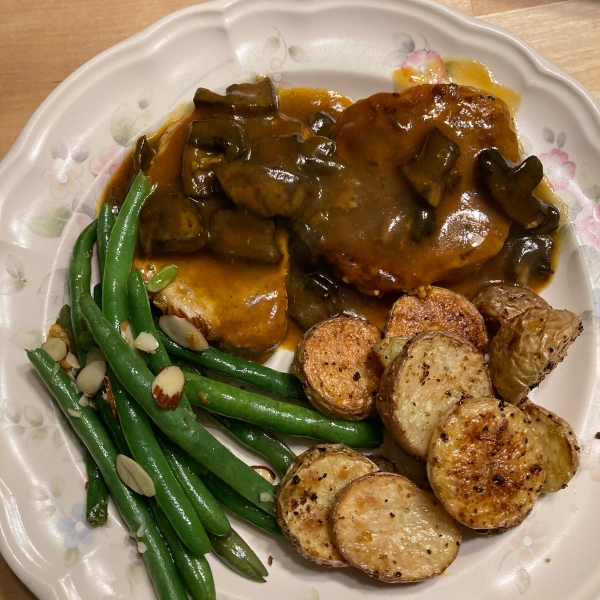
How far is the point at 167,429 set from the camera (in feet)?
8.09

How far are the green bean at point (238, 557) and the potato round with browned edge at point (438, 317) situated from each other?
53.7 inches

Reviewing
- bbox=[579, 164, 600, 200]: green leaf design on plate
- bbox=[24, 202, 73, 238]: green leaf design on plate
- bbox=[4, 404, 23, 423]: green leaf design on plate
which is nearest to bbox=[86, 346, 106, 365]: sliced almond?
bbox=[4, 404, 23, 423]: green leaf design on plate

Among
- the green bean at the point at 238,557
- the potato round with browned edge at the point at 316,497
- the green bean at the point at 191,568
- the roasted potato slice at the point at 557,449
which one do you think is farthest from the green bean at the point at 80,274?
the roasted potato slice at the point at 557,449

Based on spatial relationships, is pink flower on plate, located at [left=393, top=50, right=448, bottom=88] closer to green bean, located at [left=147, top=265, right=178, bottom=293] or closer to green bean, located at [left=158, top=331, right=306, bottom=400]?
green bean, located at [left=147, top=265, right=178, bottom=293]

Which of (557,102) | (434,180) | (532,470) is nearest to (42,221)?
(434,180)

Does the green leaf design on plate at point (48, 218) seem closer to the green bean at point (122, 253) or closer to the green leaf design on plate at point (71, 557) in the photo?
the green bean at point (122, 253)

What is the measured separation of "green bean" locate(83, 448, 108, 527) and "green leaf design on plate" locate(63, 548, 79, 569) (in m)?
0.15

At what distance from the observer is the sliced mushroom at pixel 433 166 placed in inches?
105

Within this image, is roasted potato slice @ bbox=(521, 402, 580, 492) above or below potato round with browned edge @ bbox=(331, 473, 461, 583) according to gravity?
above

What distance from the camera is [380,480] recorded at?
2445mm

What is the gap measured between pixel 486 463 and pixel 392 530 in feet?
1.79

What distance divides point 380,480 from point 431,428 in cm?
35

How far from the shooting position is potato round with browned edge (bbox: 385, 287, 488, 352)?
2809 millimetres

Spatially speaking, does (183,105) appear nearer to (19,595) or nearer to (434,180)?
(434,180)
